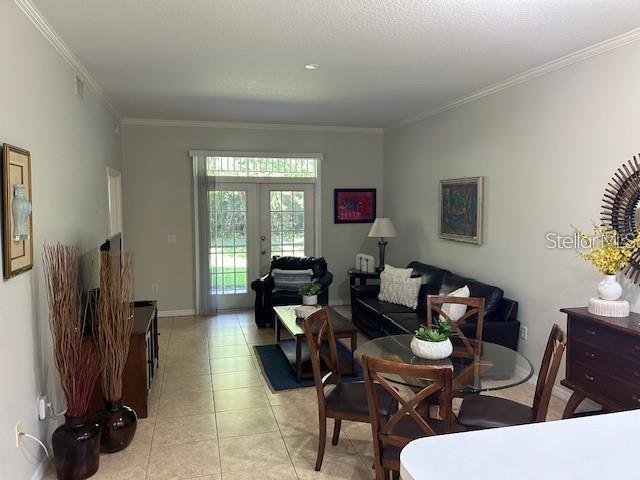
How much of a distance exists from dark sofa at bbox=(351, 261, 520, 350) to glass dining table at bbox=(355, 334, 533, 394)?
1.07 meters

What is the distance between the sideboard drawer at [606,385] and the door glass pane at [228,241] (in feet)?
15.6

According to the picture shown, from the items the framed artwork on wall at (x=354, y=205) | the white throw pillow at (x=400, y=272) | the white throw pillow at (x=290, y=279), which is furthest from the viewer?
the framed artwork on wall at (x=354, y=205)

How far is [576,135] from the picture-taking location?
12.0ft

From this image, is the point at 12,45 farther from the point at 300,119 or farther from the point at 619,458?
the point at 300,119

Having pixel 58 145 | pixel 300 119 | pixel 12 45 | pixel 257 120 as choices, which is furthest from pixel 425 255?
pixel 12 45

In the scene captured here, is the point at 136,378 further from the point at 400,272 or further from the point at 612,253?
the point at 612,253

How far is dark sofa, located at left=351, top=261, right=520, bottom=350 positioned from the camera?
417 cm

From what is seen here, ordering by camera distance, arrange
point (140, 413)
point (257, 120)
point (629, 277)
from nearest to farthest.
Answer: point (629, 277) → point (140, 413) → point (257, 120)

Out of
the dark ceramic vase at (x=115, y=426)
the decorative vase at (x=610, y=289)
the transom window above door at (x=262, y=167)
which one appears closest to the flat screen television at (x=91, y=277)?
the dark ceramic vase at (x=115, y=426)

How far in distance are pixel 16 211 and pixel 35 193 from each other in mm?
454

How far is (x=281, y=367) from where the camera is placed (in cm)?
459

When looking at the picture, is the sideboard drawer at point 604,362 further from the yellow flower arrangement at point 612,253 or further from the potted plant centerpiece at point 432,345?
the potted plant centerpiece at point 432,345

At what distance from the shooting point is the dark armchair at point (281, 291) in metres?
6.01

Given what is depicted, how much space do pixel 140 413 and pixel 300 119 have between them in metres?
4.25
